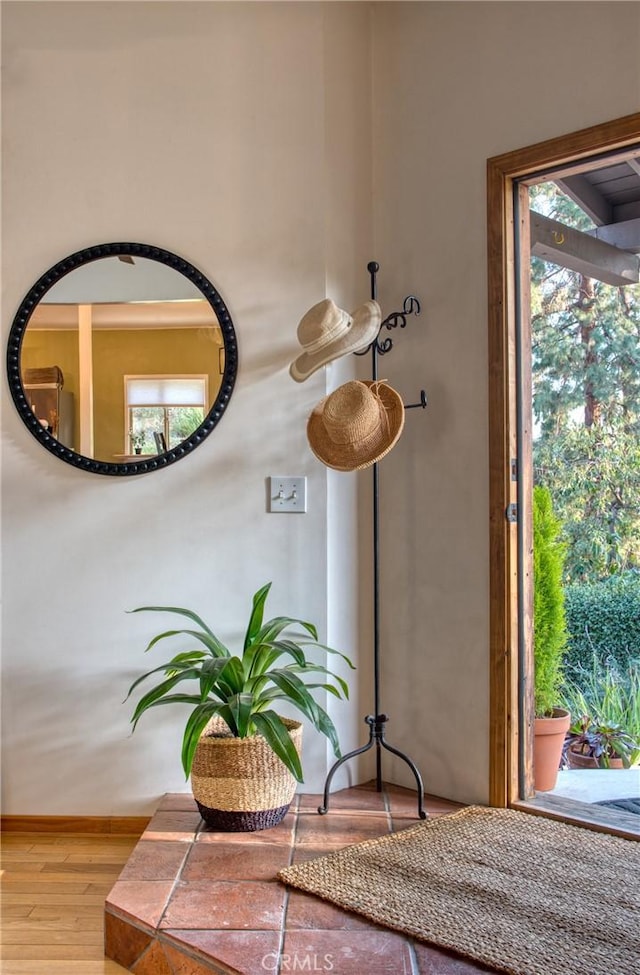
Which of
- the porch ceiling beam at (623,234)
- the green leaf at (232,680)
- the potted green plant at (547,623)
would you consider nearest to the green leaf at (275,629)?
the green leaf at (232,680)

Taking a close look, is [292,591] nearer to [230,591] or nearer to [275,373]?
[230,591]

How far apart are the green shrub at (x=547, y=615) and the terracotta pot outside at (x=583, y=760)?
0.53 m

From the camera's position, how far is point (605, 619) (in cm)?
378

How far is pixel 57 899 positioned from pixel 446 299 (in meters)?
2.19

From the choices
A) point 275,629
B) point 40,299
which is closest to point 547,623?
point 275,629

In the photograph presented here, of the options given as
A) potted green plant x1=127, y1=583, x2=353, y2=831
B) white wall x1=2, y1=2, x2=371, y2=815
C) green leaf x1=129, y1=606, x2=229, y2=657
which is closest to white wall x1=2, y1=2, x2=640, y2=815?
white wall x1=2, y1=2, x2=371, y2=815

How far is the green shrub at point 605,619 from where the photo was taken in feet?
12.1

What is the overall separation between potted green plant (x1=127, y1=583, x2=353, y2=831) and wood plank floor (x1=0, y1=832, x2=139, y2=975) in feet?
1.23

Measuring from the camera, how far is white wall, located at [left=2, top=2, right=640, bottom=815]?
2.81 m

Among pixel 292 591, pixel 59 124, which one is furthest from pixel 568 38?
pixel 292 591

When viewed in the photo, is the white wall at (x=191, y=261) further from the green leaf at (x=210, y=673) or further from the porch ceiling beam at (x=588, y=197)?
the porch ceiling beam at (x=588, y=197)

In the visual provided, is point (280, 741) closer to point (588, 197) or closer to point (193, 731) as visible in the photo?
point (193, 731)

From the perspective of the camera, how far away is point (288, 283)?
2.92 metres

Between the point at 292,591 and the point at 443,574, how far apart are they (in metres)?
0.52
